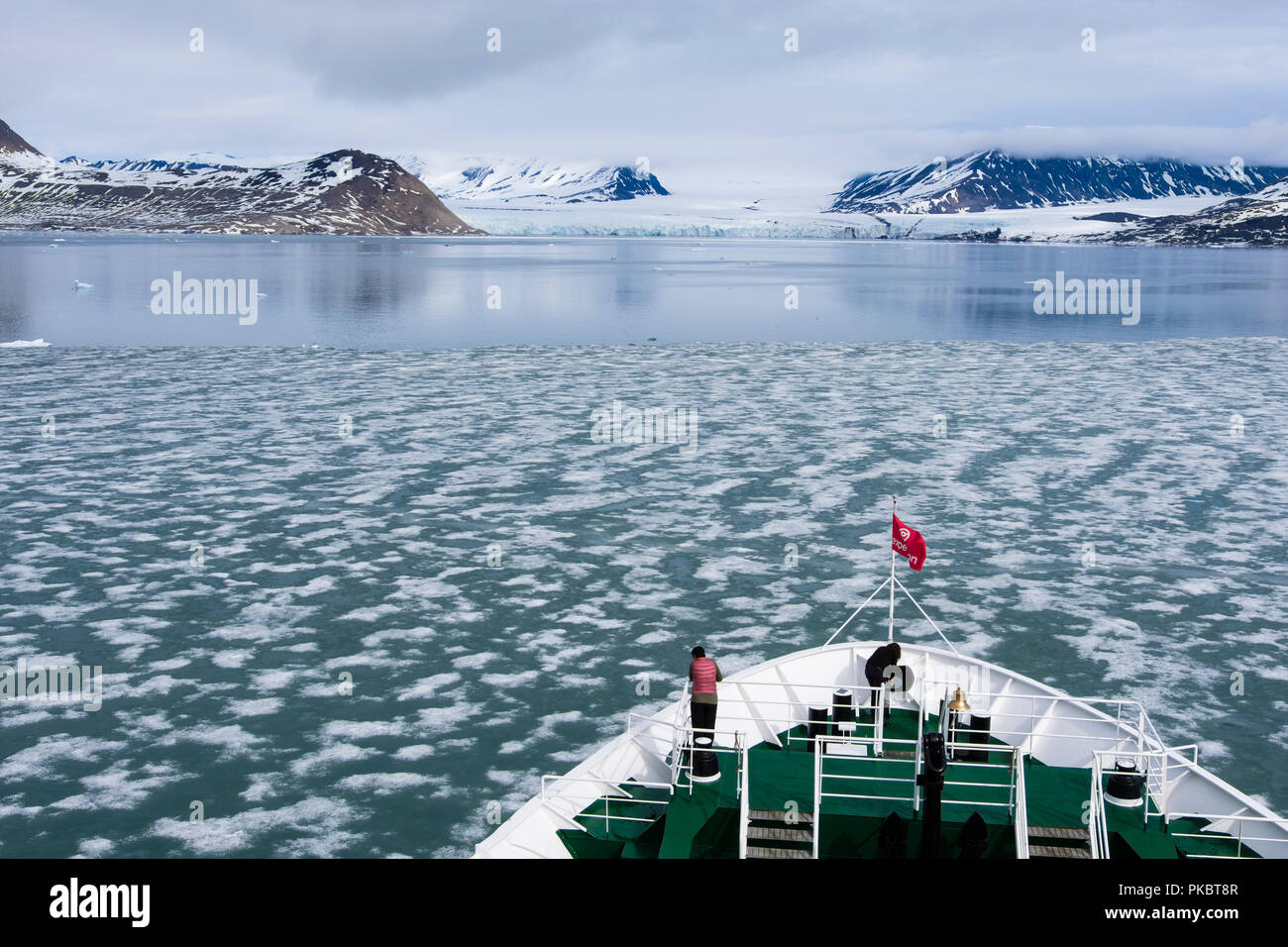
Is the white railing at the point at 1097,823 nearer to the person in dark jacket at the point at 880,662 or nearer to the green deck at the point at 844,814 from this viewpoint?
the green deck at the point at 844,814

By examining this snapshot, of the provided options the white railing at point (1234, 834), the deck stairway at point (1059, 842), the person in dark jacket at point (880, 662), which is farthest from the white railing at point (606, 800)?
the white railing at point (1234, 834)

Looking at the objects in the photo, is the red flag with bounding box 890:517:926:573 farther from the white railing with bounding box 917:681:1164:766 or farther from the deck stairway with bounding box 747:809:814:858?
the deck stairway with bounding box 747:809:814:858

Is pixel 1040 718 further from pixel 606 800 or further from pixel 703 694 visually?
pixel 606 800

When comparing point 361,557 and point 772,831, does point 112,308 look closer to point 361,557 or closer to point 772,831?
point 361,557

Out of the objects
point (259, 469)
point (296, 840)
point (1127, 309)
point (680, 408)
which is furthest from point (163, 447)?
point (1127, 309)

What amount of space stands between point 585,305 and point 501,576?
59976 mm

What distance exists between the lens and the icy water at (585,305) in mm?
58250

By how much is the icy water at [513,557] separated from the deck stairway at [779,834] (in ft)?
10.1

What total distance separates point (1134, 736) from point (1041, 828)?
267cm

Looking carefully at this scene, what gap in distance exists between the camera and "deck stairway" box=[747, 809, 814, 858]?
418 inches

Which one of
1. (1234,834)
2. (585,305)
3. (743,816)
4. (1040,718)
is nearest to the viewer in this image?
(743,816)

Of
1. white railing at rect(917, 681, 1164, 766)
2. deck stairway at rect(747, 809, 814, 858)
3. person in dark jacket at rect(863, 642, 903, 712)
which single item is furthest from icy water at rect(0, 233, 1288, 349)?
deck stairway at rect(747, 809, 814, 858)

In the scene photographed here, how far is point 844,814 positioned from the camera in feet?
37.7

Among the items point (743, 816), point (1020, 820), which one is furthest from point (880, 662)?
point (743, 816)
